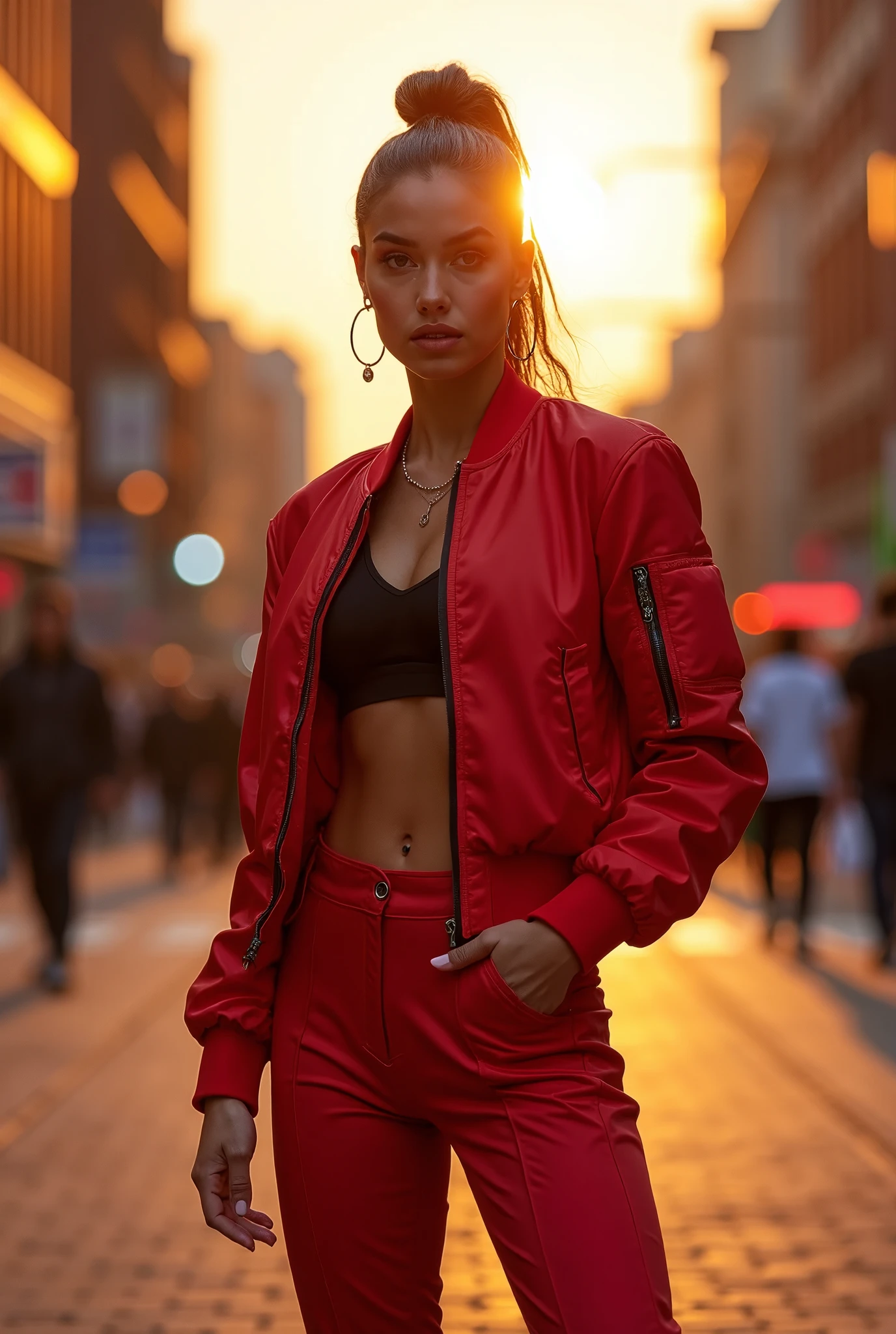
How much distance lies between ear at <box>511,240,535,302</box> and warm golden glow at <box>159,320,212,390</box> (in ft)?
Answer: 263

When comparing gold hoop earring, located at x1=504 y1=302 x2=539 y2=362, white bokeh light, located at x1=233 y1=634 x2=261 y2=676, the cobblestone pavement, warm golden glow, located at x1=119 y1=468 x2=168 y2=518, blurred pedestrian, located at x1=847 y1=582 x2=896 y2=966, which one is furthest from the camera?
white bokeh light, located at x1=233 y1=634 x2=261 y2=676

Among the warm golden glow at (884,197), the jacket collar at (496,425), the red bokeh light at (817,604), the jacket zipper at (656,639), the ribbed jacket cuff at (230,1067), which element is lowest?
the ribbed jacket cuff at (230,1067)

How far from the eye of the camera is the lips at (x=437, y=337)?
2.76 metres

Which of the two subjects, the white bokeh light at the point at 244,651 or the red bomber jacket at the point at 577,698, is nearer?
the red bomber jacket at the point at 577,698

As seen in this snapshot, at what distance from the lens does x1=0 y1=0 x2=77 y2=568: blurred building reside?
35.9 m

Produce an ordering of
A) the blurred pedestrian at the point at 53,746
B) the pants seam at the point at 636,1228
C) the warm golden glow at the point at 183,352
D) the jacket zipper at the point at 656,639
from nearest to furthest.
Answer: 1. the pants seam at the point at 636,1228
2. the jacket zipper at the point at 656,639
3. the blurred pedestrian at the point at 53,746
4. the warm golden glow at the point at 183,352

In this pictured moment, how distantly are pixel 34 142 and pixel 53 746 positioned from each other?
2832cm

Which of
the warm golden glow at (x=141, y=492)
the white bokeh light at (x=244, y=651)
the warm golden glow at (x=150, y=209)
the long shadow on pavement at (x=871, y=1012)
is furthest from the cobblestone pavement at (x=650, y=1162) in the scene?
the white bokeh light at (x=244, y=651)

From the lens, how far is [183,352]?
289ft

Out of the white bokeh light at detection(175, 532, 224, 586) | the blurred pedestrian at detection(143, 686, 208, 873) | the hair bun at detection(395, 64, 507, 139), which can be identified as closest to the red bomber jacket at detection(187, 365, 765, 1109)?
the hair bun at detection(395, 64, 507, 139)

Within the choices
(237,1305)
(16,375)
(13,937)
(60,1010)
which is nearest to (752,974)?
(60,1010)

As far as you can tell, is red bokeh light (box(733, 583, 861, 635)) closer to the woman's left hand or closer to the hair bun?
the hair bun

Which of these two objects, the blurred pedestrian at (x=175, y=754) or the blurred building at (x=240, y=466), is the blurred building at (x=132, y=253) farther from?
the blurred pedestrian at (x=175, y=754)

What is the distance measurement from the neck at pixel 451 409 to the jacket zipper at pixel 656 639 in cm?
35
